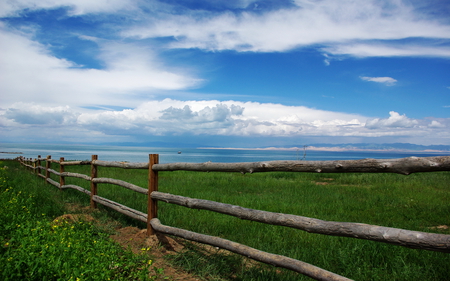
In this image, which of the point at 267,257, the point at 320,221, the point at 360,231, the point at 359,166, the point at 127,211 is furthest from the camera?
the point at 127,211

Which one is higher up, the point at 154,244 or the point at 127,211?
the point at 127,211

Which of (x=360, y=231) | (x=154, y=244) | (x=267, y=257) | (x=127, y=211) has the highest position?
(x=360, y=231)

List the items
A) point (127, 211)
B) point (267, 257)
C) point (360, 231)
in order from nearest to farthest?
point (360, 231) → point (267, 257) → point (127, 211)

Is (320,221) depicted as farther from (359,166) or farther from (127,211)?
(127,211)

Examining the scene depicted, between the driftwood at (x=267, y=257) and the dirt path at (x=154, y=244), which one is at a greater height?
the driftwood at (x=267, y=257)

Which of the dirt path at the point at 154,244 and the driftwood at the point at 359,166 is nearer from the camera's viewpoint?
the driftwood at the point at 359,166

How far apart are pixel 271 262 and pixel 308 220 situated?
722 mm

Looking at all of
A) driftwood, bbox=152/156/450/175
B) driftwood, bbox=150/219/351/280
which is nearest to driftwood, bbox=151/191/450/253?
driftwood, bbox=150/219/351/280

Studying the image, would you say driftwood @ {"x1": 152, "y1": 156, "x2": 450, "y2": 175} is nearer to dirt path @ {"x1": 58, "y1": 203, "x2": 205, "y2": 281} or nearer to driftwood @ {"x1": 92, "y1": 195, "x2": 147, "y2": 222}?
dirt path @ {"x1": 58, "y1": 203, "x2": 205, "y2": 281}

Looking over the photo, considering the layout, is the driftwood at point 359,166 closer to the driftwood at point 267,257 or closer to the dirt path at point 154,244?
the driftwood at point 267,257

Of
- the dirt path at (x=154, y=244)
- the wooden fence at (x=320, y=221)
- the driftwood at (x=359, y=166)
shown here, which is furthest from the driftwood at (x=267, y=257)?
the driftwood at (x=359, y=166)

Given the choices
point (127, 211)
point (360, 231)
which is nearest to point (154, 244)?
point (127, 211)

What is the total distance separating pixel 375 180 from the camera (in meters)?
15.2

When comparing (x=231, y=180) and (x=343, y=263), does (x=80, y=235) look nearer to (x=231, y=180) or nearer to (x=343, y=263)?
(x=343, y=263)
